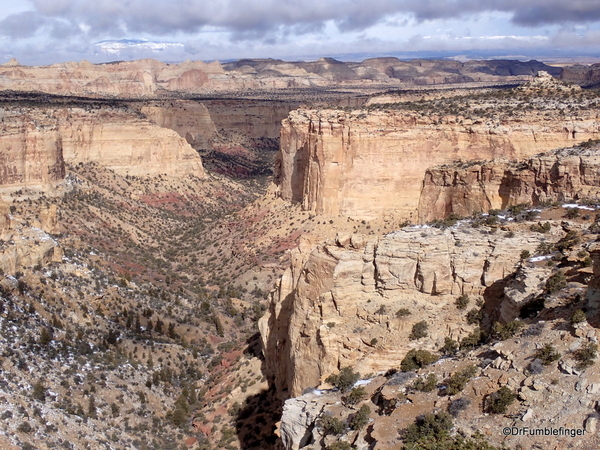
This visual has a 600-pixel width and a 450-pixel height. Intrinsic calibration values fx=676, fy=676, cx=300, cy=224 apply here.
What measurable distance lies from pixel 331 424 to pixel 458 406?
2.92m

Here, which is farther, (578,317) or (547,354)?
(578,317)

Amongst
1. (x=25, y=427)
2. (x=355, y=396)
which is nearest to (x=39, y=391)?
(x=25, y=427)

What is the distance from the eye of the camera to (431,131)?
141 ft

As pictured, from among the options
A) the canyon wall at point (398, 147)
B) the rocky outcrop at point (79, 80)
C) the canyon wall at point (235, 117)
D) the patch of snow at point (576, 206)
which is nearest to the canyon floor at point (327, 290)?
the canyon wall at point (398, 147)

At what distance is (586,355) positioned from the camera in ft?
42.2

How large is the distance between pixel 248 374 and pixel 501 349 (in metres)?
15.0

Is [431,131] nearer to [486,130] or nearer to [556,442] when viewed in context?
[486,130]

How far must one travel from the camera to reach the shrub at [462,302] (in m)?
18.5

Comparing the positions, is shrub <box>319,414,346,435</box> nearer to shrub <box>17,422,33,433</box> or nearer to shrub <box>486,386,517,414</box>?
shrub <box>486,386,517,414</box>

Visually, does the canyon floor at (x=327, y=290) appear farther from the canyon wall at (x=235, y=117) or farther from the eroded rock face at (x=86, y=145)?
the canyon wall at (x=235, y=117)

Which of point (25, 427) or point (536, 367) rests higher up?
point (536, 367)

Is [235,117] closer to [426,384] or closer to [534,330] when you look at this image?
[426,384]

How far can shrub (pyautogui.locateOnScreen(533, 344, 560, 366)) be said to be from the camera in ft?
43.8

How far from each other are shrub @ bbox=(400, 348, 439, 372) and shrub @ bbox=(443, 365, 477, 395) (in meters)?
1.73
